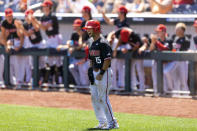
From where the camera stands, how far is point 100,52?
747cm

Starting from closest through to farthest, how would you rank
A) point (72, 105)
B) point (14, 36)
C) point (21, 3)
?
point (72, 105), point (14, 36), point (21, 3)

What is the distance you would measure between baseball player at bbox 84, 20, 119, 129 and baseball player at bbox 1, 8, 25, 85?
20.6 feet

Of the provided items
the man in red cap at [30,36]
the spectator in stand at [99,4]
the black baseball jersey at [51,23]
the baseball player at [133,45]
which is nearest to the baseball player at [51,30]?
the black baseball jersey at [51,23]

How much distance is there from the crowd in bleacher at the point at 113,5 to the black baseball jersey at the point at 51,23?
1.14 m

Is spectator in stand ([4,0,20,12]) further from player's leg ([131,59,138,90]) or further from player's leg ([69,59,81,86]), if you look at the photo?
player's leg ([131,59,138,90])

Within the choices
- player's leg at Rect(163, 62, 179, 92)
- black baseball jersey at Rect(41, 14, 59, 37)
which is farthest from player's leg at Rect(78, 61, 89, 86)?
player's leg at Rect(163, 62, 179, 92)

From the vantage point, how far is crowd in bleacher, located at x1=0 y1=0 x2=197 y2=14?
1246 cm

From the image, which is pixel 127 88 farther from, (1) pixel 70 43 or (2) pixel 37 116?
(2) pixel 37 116

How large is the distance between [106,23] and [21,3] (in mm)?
3610

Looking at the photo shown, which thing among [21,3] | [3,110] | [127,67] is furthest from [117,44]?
[21,3]

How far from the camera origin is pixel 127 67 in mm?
12320

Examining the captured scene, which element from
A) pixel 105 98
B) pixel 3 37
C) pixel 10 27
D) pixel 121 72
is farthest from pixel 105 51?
pixel 3 37

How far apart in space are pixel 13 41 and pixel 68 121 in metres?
6.06

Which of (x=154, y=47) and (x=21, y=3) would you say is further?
(x=21, y=3)
